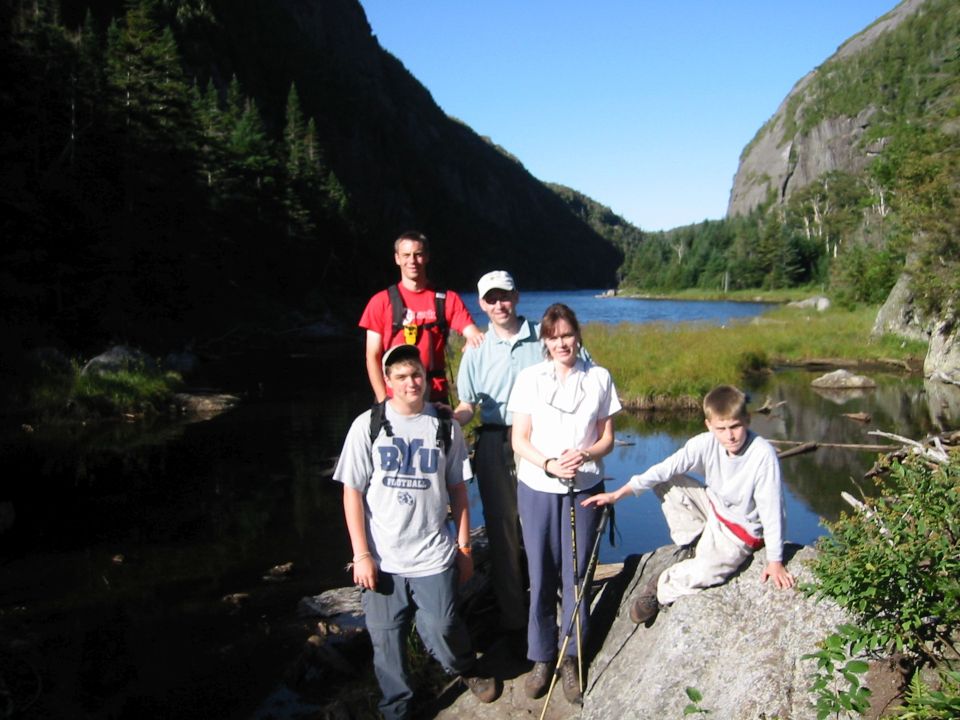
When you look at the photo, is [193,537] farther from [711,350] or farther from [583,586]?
[711,350]

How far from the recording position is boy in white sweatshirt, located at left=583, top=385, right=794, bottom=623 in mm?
3635

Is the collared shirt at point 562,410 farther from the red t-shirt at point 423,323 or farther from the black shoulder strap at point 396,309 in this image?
the black shoulder strap at point 396,309

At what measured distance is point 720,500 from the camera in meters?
3.83

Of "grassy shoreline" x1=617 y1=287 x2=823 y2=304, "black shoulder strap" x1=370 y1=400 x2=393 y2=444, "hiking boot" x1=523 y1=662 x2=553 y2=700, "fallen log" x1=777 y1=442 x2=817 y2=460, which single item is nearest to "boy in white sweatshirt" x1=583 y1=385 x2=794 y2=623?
"hiking boot" x1=523 y1=662 x2=553 y2=700

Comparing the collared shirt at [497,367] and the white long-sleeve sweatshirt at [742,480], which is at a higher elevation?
the collared shirt at [497,367]

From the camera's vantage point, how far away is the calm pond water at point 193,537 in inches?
248

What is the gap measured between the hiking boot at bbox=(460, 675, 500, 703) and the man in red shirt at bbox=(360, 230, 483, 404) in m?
1.63

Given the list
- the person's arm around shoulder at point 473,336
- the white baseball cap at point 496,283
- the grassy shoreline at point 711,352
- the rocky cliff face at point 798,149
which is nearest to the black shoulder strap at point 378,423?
the person's arm around shoulder at point 473,336

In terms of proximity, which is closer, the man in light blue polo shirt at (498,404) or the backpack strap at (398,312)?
the man in light blue polo shirt at (498,404)

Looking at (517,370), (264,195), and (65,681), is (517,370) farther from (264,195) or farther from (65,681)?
(264,195)

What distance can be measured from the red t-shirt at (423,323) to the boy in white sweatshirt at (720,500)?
130cm

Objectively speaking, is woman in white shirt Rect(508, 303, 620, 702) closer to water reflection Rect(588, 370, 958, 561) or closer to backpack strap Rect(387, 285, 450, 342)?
backpack strap Rect(387, 285, 450, 342)

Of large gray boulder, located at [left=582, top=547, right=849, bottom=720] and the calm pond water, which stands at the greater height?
large gray boulder, located at [left=582, top=547, right=849, bottom=720]

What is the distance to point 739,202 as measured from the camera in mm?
161375
